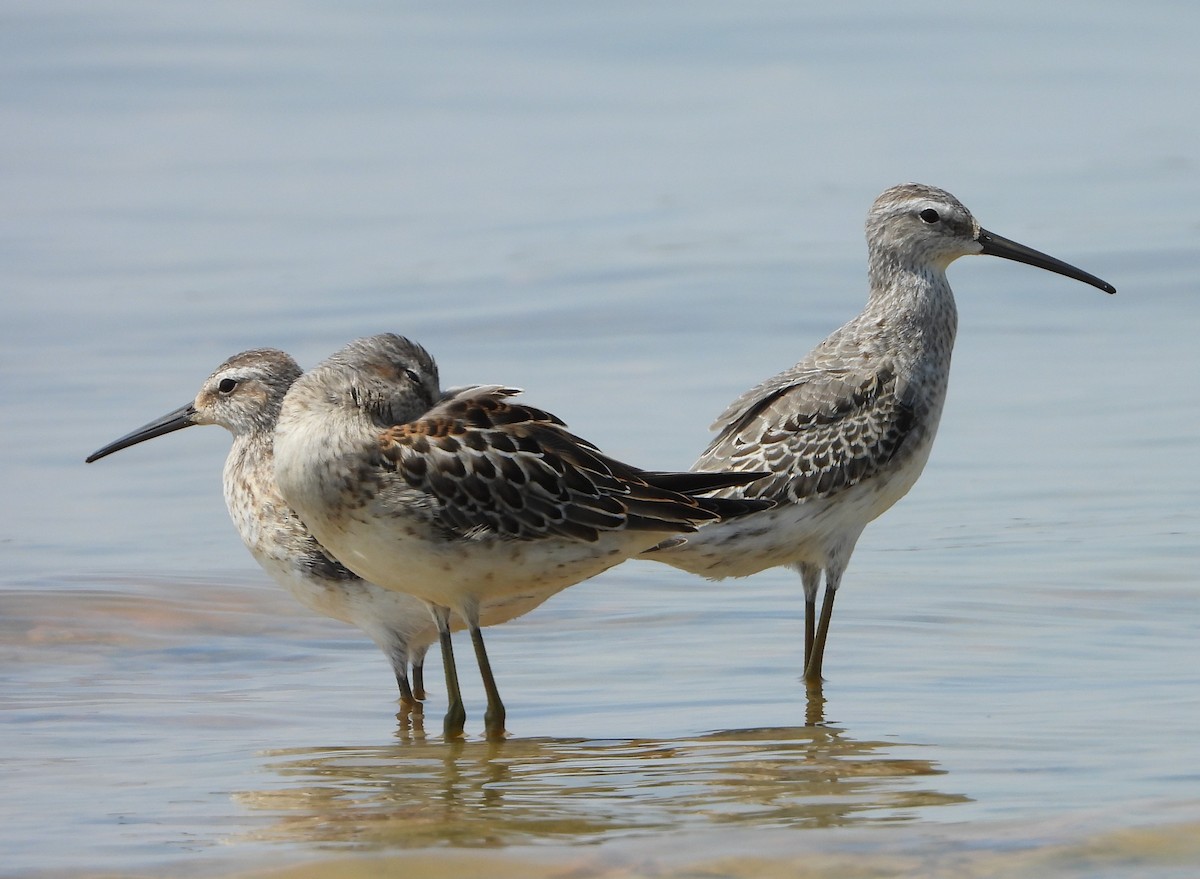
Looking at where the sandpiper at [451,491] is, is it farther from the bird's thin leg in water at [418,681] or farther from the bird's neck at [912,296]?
the bird's neck at [912,296]

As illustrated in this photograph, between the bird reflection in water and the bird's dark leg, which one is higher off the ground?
the bird's dark leg

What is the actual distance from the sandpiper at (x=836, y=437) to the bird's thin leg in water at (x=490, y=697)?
1008 millimetres

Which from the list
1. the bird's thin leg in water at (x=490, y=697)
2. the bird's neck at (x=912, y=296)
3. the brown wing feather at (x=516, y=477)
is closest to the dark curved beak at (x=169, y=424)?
the brown wing feather at (x=516, y=477)

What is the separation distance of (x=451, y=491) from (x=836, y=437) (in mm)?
2140

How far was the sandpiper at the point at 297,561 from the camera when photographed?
9.14 m

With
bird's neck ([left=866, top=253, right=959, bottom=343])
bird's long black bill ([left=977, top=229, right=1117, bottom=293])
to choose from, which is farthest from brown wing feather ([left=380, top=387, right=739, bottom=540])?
bird's long black bill ([left=977, top=229, right=1117, bottom=293])

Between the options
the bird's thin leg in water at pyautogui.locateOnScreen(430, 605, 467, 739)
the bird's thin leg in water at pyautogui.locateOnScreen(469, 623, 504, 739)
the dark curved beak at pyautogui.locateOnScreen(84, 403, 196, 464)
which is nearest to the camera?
the bird's thin leg in water at pyautogui.locateOnScreen(469, 623, 504, 739)

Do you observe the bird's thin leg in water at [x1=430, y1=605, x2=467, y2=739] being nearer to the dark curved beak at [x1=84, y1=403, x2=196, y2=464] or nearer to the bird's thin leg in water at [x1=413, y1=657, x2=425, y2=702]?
the bird's thin leg in water at [x1=413, y1=657, x2=425, y2=702]

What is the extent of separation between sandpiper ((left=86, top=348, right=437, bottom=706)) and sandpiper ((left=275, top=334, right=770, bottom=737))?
1.65 feet

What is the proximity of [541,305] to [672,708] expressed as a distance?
393 inches

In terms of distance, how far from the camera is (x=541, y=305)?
18.7 m

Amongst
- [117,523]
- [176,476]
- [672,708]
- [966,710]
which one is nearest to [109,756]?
[672,708]

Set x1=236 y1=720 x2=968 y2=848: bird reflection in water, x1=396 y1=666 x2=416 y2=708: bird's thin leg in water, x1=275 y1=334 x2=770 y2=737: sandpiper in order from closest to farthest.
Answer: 1. x1=236 y1=720 x2=968 y2=848: bird reflection in water
2. x1=275 y1=334 x2=770 y2=737: sandpiper
3. x1=396 y1=666 x2=416 y2=708: bird's thin leg in water

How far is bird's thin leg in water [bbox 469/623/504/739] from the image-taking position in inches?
338
